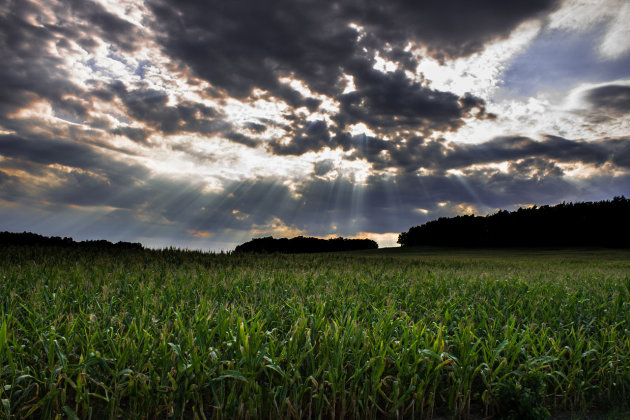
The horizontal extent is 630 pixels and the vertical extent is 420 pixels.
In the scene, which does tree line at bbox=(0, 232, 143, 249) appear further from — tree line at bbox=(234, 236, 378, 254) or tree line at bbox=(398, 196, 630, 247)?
tree line at bbox=(398, 196, 630, 247)

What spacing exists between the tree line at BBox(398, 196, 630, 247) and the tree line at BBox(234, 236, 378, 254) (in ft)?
56.0

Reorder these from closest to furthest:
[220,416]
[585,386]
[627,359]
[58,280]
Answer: [220,416] < [585,386] < [627,359] < [58,280]

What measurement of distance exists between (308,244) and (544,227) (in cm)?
4346

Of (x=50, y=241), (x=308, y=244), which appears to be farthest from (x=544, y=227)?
(x=50, y=241)

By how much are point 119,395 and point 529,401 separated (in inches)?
124

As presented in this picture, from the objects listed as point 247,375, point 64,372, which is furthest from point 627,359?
point 64,372

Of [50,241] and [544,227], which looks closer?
[50,241]

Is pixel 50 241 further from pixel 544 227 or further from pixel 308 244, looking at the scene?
pixel 544 227

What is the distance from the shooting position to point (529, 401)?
2.88 m

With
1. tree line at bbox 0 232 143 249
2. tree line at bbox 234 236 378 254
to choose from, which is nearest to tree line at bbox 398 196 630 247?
tree line at bbox 234 236 378 254

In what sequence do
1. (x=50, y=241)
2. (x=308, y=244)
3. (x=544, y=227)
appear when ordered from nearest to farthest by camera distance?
(x=50, y=241)
(x=308, y=244)
(x=544, y=227)

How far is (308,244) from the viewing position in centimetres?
6053

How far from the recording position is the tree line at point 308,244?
48219mm

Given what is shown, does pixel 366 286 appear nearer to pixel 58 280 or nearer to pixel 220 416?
pixel 220 416
